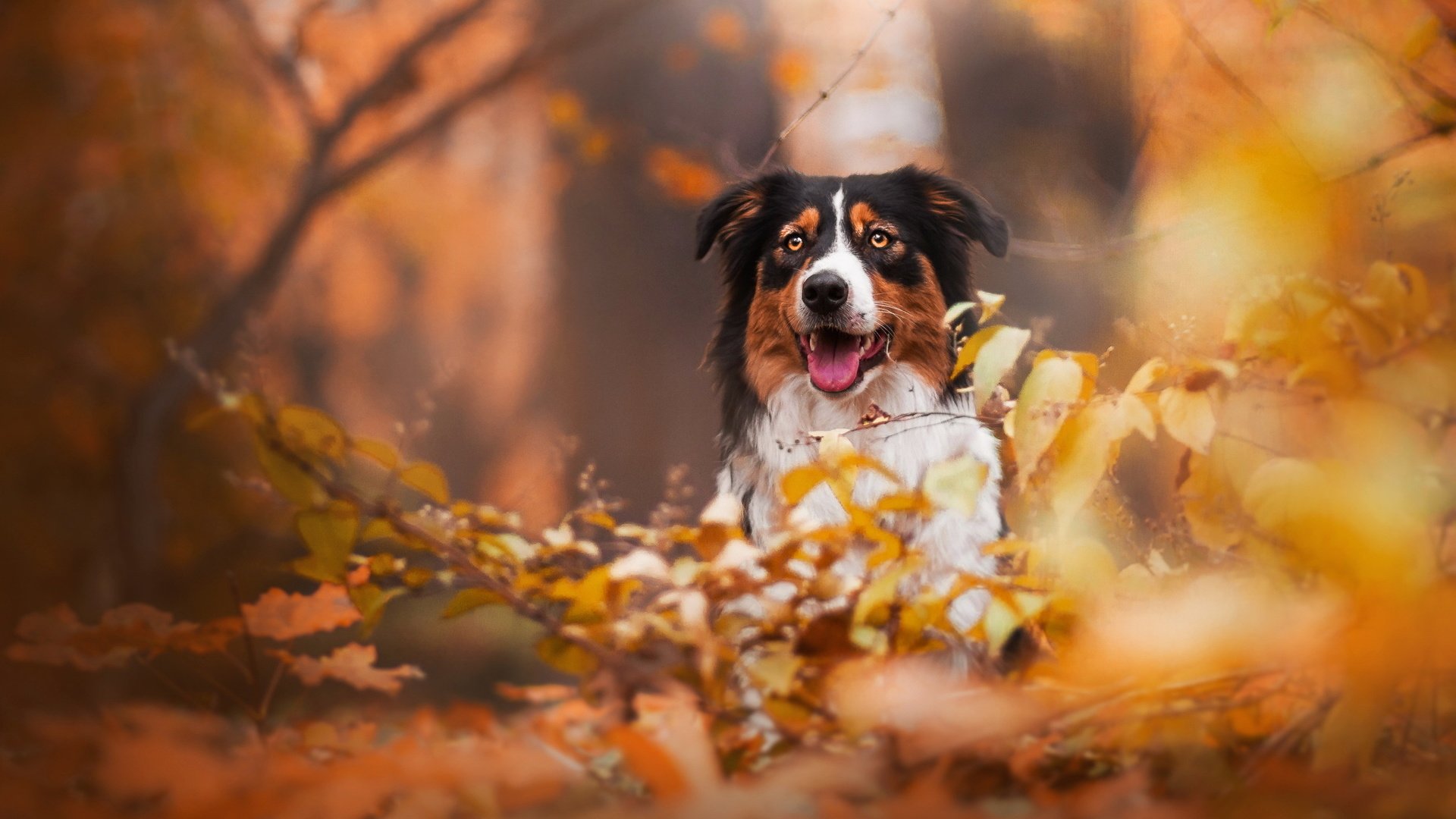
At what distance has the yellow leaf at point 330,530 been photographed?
1.32 metres

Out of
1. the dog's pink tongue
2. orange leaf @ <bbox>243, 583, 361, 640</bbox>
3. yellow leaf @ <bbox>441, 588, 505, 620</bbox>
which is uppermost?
the dog's pink tongue

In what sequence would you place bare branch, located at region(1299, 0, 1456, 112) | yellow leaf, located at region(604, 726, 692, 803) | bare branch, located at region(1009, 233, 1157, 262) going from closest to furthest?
yellow leaf, located at region(604, 726, 692, 803) < bare branch, located at region(1299, 0, 1456, 112) < bare branch, located at region(1009, 233, 1157, 262)

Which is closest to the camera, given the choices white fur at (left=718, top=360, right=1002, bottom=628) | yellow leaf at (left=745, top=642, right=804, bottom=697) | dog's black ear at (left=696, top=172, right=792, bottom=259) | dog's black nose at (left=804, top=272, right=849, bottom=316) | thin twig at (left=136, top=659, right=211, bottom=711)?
yellow leaf at (left=745, top=642, right=804, bottom=697)

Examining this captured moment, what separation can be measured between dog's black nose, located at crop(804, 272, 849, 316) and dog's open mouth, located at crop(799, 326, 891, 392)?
0.33 feet

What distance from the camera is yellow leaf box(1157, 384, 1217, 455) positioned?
1.37 m

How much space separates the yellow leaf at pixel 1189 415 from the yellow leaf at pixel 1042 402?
12 centimetres

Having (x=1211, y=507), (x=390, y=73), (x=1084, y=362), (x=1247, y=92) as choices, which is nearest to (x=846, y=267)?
(x=1247, y=92)

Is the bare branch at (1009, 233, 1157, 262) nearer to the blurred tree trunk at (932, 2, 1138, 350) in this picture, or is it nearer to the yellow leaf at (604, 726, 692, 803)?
the blurred tree trunk at (932, 2, 1138, 350)

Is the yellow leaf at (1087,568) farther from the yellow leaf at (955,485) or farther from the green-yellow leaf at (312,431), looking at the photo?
the green-yellow leaf at (312,431)

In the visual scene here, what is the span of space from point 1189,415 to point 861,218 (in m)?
1.48

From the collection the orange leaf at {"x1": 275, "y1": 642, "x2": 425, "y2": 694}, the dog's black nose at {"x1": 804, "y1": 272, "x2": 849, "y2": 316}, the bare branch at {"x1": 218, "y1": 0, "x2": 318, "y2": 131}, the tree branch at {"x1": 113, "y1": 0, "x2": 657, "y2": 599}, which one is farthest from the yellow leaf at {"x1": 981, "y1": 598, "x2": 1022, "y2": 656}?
the bare branch at {"x1": 218, "y1": 0, "x2": 318, "y2": 131}

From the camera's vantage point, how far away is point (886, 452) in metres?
2.60

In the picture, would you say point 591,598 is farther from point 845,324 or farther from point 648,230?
point 648,230

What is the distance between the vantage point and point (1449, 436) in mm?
1337
